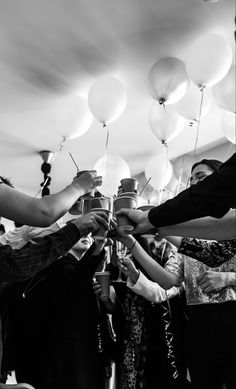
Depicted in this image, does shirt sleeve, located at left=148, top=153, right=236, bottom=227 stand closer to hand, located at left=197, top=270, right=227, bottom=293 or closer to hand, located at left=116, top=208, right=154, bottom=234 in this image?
hand, located at left=116, top=208, right=154, bottom=234

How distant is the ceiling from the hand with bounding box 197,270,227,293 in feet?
4.23

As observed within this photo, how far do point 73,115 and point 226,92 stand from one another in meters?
1.06

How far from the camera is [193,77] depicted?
7.11ft

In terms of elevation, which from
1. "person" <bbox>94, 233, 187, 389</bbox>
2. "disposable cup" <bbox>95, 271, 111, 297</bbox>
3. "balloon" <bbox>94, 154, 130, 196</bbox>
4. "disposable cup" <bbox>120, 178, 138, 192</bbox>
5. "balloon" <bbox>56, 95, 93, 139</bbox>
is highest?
"balloon" <bbox>56, 95, 93, 139</bbox>

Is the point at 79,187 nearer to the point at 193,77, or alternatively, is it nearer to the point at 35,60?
the point at 193,77

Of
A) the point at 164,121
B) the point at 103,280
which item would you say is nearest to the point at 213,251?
the point at 103,280

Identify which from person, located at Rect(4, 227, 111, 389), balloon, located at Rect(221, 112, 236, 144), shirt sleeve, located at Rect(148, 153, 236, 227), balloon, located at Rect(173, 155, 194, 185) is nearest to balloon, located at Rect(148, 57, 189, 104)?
balloon, located at Rect(221, 112, 236, 144)

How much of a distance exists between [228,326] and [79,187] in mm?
754

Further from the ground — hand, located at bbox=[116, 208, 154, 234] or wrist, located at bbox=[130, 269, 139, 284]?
hand, located at bbox=[116, 208, 154, 234]

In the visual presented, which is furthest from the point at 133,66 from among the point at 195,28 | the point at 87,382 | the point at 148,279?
the point at 87,382

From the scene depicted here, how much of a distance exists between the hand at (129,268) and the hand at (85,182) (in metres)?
0.52

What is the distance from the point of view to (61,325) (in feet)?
5.40

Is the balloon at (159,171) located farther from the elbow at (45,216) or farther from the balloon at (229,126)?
the elbow at (45,216)

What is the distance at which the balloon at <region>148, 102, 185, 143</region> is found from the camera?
2.61 m
